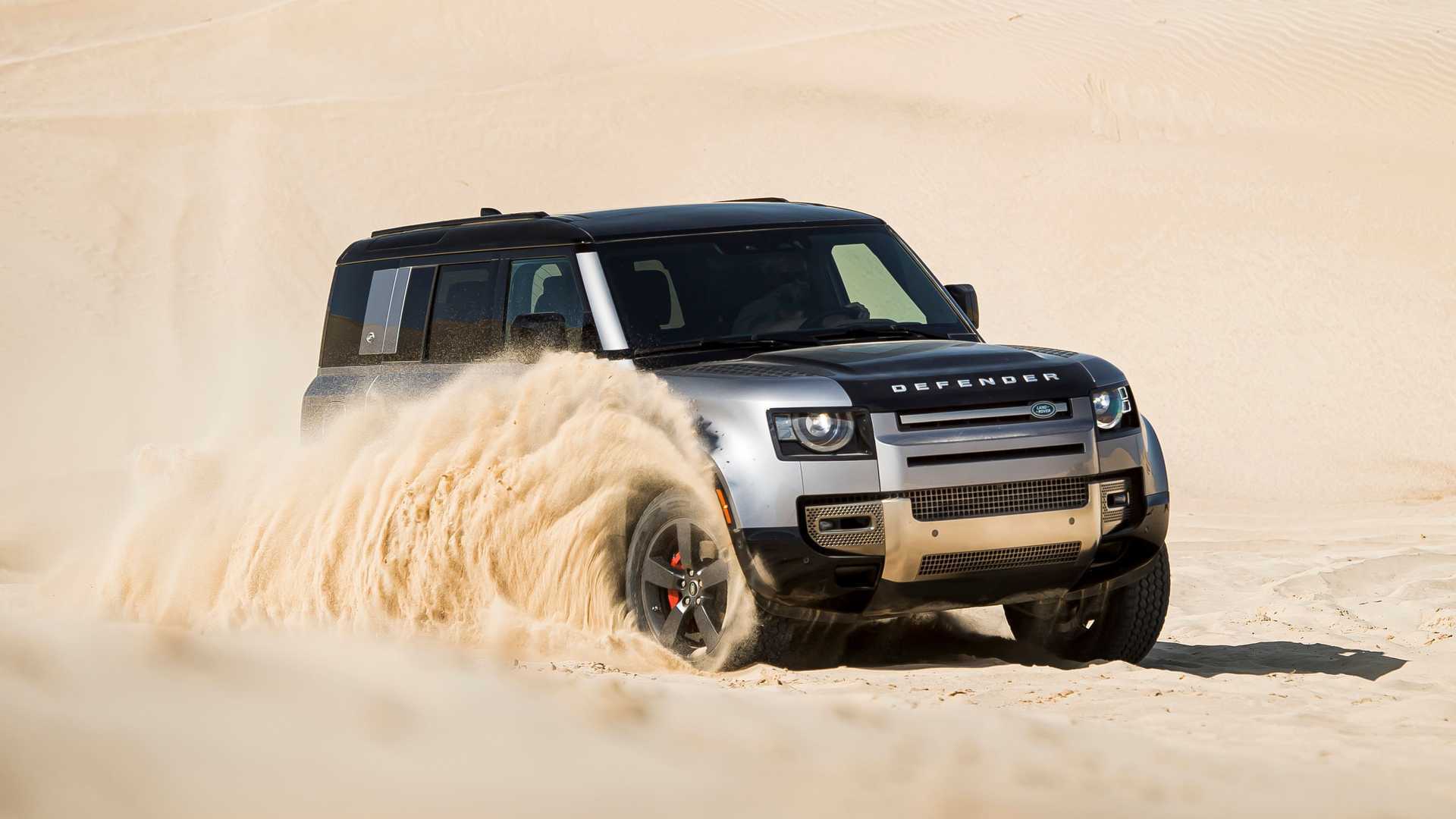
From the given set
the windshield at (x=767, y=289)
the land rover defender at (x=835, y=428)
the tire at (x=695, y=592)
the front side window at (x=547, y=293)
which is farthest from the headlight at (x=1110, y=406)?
the front side window at (x=547, y=293)

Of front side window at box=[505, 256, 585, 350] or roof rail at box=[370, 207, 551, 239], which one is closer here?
front side window at box=[505, 256, 585, 350]

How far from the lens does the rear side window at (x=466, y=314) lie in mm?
7648

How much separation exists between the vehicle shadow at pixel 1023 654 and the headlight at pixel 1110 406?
1.01 meters

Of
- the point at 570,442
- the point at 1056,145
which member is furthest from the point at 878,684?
the point at 1056,145

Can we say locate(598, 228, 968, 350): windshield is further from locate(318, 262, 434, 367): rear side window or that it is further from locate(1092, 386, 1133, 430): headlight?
locate(318, 262, 434, 367): rear side window

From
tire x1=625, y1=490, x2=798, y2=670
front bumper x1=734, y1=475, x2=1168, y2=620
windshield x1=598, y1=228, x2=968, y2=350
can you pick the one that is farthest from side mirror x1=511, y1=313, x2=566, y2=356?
front bumper x1=734, y1=475, x2=1168, y2=620

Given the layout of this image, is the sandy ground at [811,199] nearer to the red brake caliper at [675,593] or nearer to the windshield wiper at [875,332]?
the red brake caliper at [675,593]

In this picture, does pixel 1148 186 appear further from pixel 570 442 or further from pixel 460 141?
pixel 570 442

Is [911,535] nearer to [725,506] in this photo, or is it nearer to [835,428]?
[835,428]

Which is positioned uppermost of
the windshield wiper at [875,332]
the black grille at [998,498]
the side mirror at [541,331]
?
the windshield wiper at [875,332]

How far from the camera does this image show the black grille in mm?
6230

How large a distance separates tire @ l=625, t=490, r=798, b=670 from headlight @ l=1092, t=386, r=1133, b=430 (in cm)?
140

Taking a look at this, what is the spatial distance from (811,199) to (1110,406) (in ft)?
64.0

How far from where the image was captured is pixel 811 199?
25906mm
